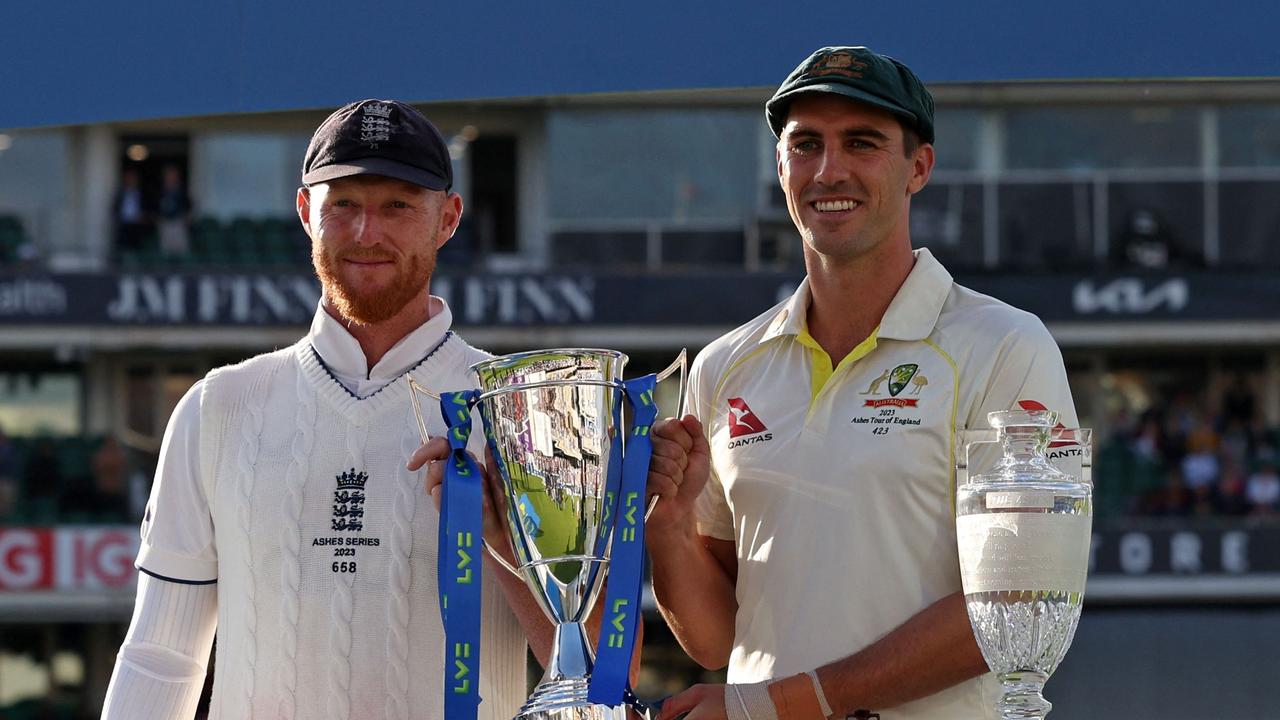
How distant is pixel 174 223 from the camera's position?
17359mm

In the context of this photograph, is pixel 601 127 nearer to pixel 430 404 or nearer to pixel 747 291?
pixel 747 291

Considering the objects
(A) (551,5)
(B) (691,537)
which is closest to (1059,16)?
(A) (551,5)

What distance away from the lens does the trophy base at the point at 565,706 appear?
229 centimetres

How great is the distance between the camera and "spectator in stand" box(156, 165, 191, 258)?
56.8 ft

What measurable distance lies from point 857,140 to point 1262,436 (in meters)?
14.4

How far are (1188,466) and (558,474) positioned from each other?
14133 mm

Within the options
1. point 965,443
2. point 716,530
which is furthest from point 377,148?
point 965,443

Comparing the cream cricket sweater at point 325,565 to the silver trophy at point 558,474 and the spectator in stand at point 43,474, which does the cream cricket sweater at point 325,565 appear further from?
the spectator in stand at point 43,474

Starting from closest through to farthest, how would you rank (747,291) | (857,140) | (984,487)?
(984,487), (857,140), (747,291)

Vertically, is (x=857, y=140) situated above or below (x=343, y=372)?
above

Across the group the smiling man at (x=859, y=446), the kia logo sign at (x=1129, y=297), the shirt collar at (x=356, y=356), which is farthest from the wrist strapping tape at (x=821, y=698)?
the kia logo sign at (x=1129, y=297)

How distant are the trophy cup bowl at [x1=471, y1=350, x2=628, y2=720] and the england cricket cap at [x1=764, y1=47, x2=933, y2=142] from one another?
1.65ft

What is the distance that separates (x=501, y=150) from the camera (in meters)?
18.5

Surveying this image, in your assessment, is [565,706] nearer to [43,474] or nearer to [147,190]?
[43,474]
